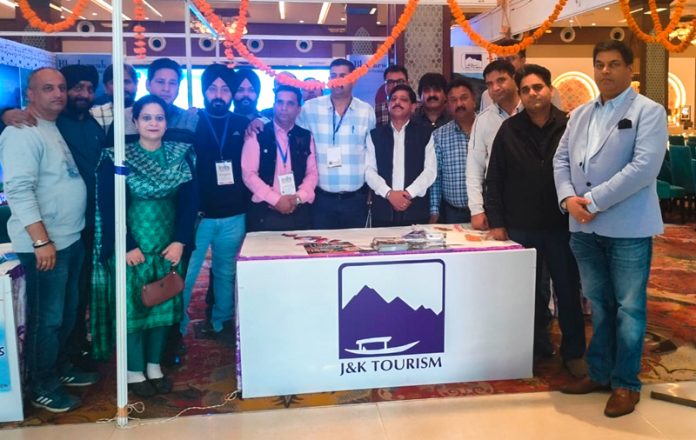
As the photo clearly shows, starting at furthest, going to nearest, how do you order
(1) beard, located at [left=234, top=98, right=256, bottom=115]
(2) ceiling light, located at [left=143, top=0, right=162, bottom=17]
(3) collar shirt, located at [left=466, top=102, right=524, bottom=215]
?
(2) ceiling light, located at [left=143, top=0, right=162, bottom=17], (1) beard, located at [left=234, top=98, right=256, bottom=115], (3) collar shirt, located at [left=466, top=102, right=524, bottom=215]

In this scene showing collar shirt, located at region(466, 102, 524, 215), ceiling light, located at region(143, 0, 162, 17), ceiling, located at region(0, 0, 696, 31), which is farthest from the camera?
ceiling, located at region(0, 0, 696, 31)

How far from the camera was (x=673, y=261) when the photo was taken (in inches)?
223

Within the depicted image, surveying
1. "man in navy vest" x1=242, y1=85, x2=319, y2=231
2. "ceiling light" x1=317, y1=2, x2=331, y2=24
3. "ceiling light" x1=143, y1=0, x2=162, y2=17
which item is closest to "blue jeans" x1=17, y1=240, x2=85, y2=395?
"man in navy vest" x1=242, y1=85, x2=319, y2=231

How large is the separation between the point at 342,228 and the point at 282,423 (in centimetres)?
137

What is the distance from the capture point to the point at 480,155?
3.27 m

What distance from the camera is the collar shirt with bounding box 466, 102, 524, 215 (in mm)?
3271

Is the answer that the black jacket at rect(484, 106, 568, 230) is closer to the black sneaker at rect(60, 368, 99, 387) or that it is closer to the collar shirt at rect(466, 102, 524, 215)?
the collar shirt at rect(466, 102, 524, 215)

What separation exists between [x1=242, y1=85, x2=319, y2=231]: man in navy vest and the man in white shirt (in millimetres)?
909

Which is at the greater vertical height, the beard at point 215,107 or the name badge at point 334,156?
the beard at point 215,107

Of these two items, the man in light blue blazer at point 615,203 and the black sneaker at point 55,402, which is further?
the black sneaker at point 55,402

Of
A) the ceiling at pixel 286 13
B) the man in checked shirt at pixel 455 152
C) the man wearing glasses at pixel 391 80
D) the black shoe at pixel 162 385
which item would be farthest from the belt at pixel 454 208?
the ceiling at pixel 286 13

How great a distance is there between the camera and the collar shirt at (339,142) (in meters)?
3.53

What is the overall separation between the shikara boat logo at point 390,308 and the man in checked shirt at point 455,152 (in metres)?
0.86

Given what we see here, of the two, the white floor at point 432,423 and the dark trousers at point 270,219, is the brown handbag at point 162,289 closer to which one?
the white floor at point 432,423
